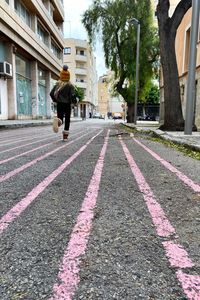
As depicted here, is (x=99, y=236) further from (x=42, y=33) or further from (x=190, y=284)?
(x=42, y=33)

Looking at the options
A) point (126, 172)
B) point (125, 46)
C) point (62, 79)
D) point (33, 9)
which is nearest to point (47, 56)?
point (33, 9)

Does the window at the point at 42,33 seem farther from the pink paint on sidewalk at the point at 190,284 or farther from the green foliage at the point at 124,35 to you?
the pink paint on sidewalk at the point at 190,284

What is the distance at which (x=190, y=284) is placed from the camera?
4.40 feet

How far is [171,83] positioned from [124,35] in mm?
13750

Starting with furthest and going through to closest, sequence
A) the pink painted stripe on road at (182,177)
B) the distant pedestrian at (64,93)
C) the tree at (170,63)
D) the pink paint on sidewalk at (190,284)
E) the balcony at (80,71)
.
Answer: the balcony at (80,71), the tree at (170,63), the distant pedestrian at (64,93), the pink painted stripe on road at (182,177), the pink paint on sidewalk at (190,284)

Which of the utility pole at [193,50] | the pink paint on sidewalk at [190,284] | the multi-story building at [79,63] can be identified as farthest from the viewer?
the multi-story building at [79,63]

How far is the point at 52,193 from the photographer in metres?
2.76

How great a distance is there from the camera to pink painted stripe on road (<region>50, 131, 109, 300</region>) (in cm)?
129

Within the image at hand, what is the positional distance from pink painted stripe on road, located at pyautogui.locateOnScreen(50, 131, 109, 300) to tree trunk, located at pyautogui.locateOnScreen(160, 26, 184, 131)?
9.06m

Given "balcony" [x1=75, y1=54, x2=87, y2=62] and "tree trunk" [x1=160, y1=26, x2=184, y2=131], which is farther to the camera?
"balcony" [x1=75, y1=54, x2=87, y2=62]

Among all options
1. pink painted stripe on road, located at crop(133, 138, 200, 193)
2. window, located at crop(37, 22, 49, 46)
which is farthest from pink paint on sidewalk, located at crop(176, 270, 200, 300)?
window, located at crop(37, 22, 49, 46)

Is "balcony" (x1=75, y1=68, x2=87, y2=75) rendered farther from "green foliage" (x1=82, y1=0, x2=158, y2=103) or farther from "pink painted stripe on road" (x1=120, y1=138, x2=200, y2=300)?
"pink painted stripe on road" (x1=120, y1=138, x2=200, y2=300)

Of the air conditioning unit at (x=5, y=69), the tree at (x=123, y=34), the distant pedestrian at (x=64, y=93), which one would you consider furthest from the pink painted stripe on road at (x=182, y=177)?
Answer: the tree at (x=123, y=34)

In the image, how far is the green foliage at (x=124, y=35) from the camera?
74.4 feet
